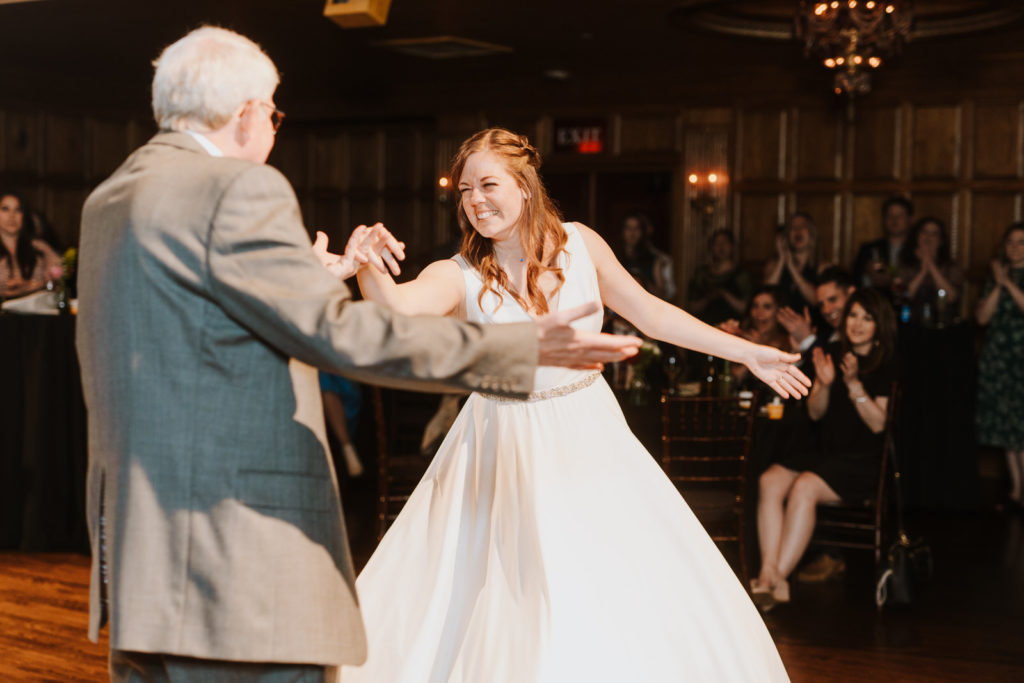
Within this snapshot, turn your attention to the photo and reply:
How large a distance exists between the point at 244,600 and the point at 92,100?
32.1 ft

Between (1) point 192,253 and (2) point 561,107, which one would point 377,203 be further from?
(1) point 192,253

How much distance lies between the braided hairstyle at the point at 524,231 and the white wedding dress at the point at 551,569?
0.18 feet

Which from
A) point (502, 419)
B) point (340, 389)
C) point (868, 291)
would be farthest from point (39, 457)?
point (868, 291)

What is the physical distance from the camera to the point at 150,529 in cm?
157

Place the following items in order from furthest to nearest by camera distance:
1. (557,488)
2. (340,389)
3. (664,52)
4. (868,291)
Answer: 1. (664,52)
2. (340,389)
3. (868,291)
4. (557,488)

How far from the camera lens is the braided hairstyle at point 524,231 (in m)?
2.72

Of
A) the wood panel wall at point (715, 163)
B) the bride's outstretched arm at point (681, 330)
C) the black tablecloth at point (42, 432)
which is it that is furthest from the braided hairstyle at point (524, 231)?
the wood panel wall at point (715, 163)

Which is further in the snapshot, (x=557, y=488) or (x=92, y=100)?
(x=92, y=100)

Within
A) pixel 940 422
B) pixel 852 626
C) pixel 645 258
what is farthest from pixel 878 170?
pixel 852 626

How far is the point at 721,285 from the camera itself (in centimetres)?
798

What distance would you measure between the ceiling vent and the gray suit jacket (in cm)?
652

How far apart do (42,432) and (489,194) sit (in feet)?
11.6

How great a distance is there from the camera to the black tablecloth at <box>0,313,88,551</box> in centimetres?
532

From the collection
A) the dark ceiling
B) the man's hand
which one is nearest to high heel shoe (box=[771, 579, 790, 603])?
the man's hand
